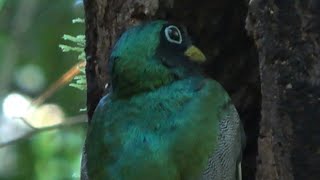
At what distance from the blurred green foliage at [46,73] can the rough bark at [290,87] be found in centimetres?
204

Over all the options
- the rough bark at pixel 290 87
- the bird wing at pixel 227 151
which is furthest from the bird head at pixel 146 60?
the rough bark at pixel 290 87

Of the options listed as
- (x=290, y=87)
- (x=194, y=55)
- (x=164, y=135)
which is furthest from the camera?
(x=194, y=55)

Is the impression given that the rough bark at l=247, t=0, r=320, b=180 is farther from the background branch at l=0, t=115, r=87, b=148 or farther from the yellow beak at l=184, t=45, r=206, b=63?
the background branch at l=0, t=115, r=87, b=148

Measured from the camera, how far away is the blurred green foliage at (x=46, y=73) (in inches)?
189

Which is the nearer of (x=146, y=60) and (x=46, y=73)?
(x=146, y=60)

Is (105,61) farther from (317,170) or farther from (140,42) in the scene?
(317,170)

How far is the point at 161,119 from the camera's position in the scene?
2824mm

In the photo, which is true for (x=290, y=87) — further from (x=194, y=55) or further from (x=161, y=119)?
(x=194, y=55)

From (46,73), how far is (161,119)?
2.31m

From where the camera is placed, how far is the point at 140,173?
2709 millimetres

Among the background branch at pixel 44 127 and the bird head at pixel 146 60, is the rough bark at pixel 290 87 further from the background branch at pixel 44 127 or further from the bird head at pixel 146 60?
the background branch at pixel 44 127

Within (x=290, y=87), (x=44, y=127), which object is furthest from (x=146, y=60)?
(x=44, y=127)

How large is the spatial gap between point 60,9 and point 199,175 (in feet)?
7.97

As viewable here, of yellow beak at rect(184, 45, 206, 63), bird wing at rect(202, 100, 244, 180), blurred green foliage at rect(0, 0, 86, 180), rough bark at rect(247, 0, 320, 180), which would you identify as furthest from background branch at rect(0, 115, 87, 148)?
rough bark at rect(247, 0, 320, 180)
